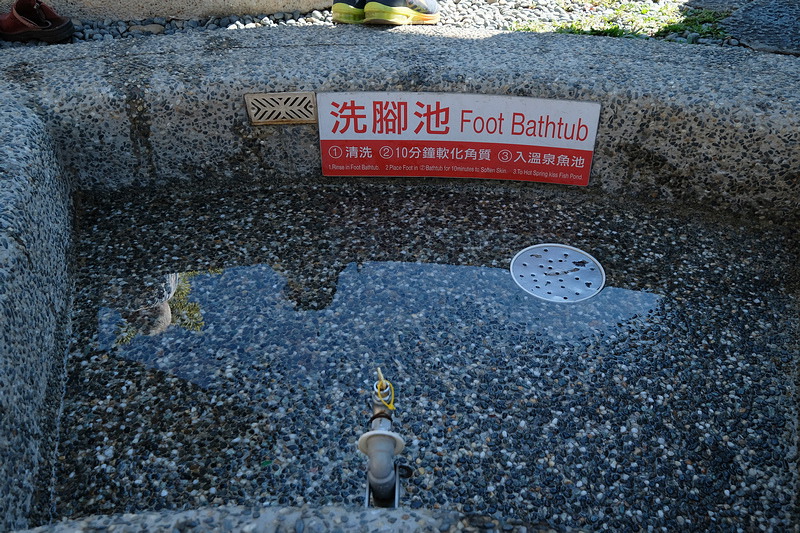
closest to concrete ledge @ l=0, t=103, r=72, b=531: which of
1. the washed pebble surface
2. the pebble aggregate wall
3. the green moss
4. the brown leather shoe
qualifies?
the pebble aggregate wall

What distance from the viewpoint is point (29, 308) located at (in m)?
2.34

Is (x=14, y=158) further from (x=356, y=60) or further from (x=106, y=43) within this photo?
(x=356, y=60)

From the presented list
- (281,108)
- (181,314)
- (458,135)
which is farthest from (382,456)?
(281,108)

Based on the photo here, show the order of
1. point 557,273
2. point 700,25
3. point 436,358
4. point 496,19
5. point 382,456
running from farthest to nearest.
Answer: point 496,19
point 700,25
point 557,273
point 436,358
point 382,456

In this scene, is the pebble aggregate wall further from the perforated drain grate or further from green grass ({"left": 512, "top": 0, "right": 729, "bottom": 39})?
green grass ({"left": 512, "top": 0, "right": 729, "bottom": 39})

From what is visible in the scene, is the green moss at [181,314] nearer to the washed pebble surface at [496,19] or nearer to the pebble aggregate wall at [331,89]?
the pebble aggregate wall at [331,89]

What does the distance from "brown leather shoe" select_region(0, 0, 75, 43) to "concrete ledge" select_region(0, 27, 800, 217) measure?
737mm

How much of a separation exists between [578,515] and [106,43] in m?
3.78

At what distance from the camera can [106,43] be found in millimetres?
3822

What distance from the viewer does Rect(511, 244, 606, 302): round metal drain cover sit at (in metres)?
2.85

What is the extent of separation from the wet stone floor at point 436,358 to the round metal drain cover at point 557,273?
0.20 ft

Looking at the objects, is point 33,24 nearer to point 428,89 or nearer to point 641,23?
point 428,89

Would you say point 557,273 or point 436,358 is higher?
point 557,273

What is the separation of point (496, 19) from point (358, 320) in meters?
2.93
